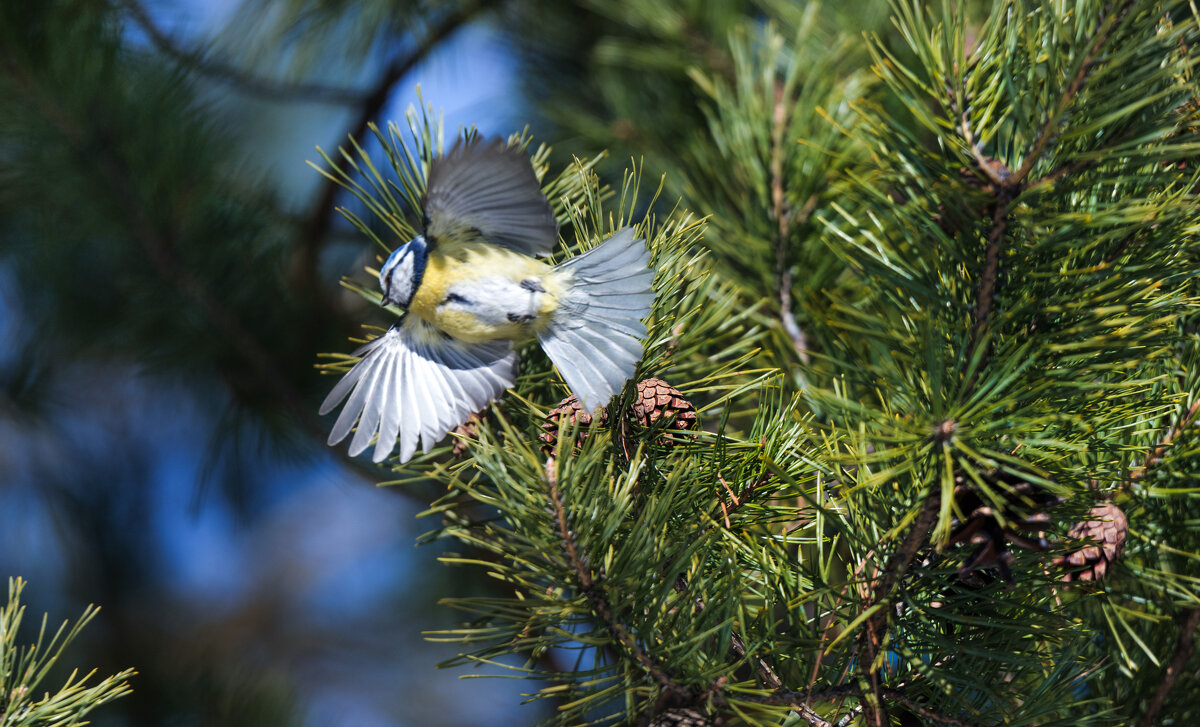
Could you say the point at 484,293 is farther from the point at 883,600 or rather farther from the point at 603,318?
the point at 883,600

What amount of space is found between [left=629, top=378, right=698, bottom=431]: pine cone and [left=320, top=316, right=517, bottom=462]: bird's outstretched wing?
0.11m

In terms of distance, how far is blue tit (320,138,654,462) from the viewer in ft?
1.90

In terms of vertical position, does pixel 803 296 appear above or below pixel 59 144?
below

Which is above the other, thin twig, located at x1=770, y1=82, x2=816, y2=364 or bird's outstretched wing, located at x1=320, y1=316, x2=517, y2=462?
thin twig, located at x1=770, y1=82, x2=816, y2=364

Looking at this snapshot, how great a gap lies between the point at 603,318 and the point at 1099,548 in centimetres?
35

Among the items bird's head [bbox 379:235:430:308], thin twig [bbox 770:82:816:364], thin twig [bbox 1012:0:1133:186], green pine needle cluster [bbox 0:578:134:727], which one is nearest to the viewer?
thin twig [bbox 1012:0:1133:186]

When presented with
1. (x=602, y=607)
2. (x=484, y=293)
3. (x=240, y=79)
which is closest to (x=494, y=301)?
(x=484, y=293)

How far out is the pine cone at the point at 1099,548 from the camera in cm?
54

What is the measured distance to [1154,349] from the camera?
0.49 meters

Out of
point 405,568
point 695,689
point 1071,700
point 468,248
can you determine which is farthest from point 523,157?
point 405,568

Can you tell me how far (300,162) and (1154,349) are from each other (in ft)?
7.08

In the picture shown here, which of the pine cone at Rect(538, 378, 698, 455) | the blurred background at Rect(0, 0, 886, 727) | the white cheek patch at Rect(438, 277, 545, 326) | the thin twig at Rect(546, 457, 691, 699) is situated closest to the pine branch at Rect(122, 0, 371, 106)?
the blurred background at Rect(0, 0, 886, 727)

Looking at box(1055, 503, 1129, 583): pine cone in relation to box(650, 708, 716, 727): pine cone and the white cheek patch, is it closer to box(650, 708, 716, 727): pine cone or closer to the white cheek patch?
box(650, 708, 716, 727): pine cone

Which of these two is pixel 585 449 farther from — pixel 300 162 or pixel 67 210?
pixel 300 162
